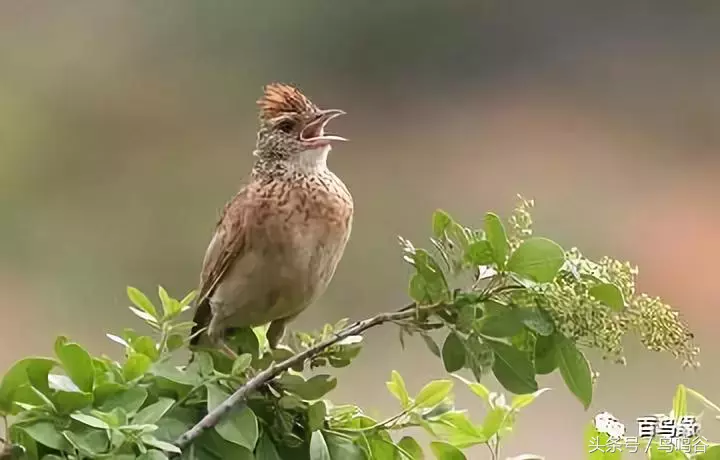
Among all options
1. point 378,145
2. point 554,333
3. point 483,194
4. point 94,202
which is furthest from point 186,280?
point 554,333

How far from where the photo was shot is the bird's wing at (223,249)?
103cm

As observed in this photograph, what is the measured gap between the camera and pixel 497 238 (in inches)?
26.9

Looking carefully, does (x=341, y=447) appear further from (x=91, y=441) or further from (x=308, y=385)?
(x=91, y=441)

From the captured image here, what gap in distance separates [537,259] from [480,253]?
0.12 ft

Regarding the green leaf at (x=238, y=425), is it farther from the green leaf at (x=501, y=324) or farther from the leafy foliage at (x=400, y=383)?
the green leaf at (x=501, y=324)

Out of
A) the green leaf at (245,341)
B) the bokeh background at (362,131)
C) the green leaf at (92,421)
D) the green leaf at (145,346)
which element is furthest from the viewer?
the bokeh background at (362,131)

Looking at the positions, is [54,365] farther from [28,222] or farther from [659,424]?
[28,222]

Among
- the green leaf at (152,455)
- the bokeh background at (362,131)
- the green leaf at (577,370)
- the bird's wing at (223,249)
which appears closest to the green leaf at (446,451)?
the green leaf at (577,370)

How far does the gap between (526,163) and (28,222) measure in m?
0.83

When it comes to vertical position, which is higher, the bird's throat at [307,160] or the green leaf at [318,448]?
the bird's throat at [307,160]

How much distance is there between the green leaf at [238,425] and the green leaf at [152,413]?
36 mm

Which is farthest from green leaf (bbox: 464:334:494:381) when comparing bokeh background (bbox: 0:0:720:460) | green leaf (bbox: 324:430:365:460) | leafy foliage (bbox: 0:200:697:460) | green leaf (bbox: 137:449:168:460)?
bokeh background (bbox: 0:0:720:460)

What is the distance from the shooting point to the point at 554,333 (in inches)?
27.6

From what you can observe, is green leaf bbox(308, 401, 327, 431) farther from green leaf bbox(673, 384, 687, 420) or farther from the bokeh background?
the bokeh background
